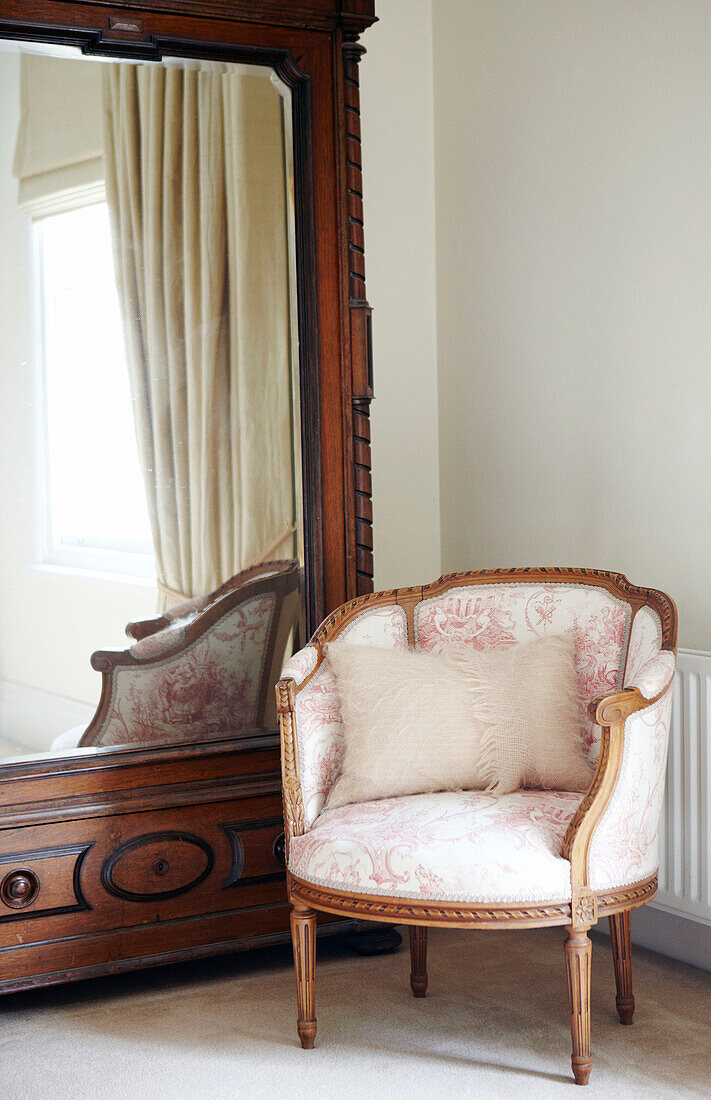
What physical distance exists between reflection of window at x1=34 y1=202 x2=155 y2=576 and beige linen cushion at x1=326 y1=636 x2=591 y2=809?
613 millimetres

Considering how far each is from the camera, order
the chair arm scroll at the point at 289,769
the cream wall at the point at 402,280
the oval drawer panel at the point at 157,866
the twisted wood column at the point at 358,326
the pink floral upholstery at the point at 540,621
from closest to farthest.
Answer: the chair arm scroll at the point at 289,769, the pink floral upholstery at the point at 540,621, the oval drawer panel at the point at 157,866, the twisted wood column at the point at 358,326, the cream wall at the point at 402,280

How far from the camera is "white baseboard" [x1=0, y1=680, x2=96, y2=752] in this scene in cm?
216

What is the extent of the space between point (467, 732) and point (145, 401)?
37.9 inches

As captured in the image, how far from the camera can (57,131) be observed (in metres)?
2.17

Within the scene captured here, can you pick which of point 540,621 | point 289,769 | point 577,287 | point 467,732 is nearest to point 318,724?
point 289,769

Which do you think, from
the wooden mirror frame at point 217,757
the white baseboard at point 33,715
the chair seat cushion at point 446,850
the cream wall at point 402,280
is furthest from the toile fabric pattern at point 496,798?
the cream wall at point 402,280

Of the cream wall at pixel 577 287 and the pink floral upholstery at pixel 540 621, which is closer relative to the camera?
the pink floral upholstery at pixel 540 621

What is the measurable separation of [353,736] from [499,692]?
30cm

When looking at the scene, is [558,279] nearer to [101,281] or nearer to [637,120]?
[637,120]

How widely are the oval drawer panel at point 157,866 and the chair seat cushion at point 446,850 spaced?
1.28 feet

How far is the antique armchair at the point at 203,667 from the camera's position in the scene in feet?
7.38

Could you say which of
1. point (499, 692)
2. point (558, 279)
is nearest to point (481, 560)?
point (558, 279)

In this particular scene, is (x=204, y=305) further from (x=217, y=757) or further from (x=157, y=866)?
(x=157, y=866)

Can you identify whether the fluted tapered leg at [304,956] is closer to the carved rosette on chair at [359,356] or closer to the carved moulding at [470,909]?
the carved moulding at [470,909]
